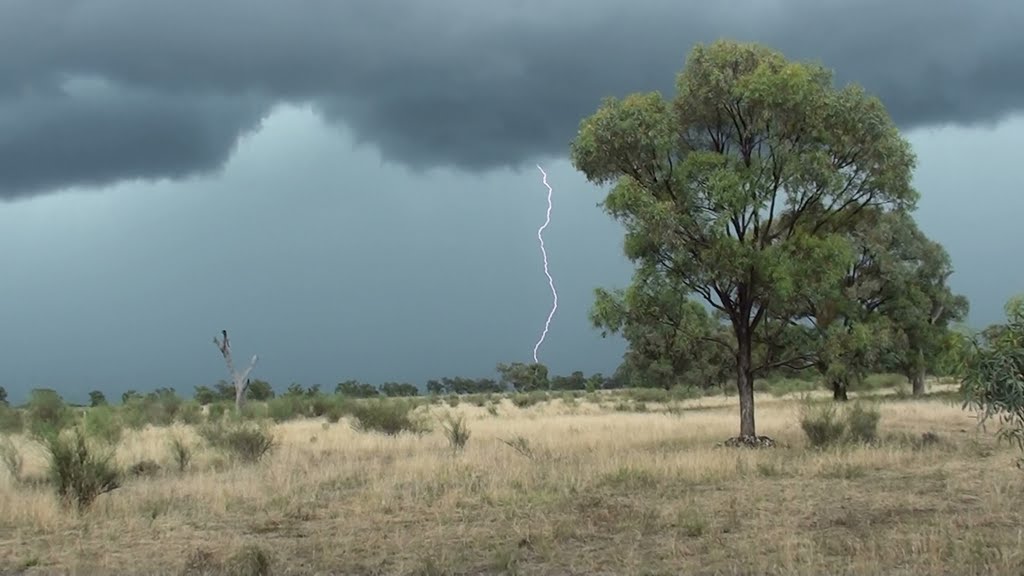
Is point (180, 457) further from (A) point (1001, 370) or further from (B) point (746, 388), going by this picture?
(A) point (1001, 370)

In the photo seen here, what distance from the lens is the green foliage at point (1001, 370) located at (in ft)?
30.1

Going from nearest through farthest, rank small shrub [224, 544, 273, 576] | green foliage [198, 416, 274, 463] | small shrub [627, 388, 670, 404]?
small shrub [224, 544, 273, 576] → green foliage [198, 416, 274, 463] → small shrub [627, 388, 670, 404]

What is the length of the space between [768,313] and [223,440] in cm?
1348

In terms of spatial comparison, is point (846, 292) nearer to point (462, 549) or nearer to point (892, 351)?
point (892, 351)

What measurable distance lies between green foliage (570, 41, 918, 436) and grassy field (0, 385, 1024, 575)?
365 centimetres

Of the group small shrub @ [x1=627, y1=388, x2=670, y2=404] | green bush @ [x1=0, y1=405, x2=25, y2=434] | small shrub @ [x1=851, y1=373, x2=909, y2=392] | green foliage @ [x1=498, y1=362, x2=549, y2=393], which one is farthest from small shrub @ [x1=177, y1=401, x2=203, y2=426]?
green foliage @ [x1=498, y1=362, x2=549, y2=393]

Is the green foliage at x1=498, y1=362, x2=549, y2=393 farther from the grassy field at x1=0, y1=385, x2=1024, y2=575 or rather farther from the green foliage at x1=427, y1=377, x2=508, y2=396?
the grassy field at x1=0, y1=385, x2=1024, y2=575

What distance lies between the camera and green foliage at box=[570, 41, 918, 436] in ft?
60.4

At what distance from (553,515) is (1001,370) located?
211 inches

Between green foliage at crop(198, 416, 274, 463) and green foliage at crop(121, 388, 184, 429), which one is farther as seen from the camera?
green foliage at crop(121, 388, 184, 429)

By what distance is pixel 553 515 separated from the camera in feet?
36.4

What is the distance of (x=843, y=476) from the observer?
1426 cm

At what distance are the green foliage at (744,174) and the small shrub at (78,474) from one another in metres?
10.9

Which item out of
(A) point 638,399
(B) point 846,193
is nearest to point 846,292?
(A) point 638,399
